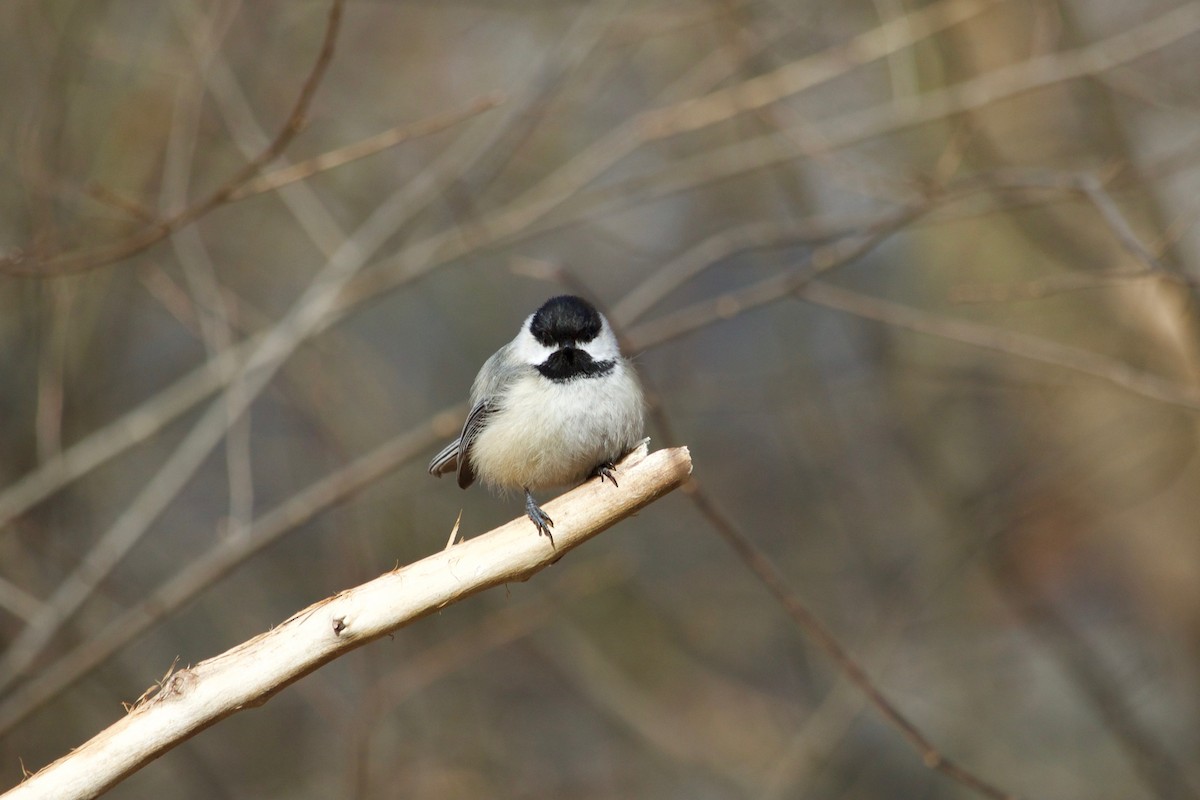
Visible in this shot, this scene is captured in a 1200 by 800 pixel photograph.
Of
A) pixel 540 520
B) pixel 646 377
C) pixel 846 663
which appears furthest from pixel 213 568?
pixel 846 663

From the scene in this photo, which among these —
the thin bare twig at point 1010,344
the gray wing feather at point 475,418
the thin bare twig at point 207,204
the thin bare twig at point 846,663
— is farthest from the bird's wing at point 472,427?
the thin bare twig at point 1010,344

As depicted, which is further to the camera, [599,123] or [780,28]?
[599,123]

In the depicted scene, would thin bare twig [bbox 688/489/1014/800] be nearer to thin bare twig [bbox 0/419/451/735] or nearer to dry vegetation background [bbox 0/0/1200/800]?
dry vegetation background [bbox 0/0/1200/800]

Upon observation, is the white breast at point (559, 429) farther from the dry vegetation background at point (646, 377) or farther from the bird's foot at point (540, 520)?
the dry vegetation background at point (646, 377)

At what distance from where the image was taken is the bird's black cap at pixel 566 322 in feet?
9.09

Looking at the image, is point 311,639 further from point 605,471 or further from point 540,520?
point 605,471

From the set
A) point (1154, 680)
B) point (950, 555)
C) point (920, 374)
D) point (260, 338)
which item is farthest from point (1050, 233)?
point (260, 338)

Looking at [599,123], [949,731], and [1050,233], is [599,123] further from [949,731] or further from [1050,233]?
[949,731]

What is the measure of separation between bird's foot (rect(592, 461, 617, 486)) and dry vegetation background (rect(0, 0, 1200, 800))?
3.62 ft

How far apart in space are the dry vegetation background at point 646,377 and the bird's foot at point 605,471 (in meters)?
1.10

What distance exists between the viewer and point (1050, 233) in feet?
17.0

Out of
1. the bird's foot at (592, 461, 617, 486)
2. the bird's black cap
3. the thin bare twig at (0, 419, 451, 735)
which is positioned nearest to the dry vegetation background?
the thin bare twig at (0, 419, 451, 735)

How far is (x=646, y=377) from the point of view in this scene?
354 cm

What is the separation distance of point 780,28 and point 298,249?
3008 mm
